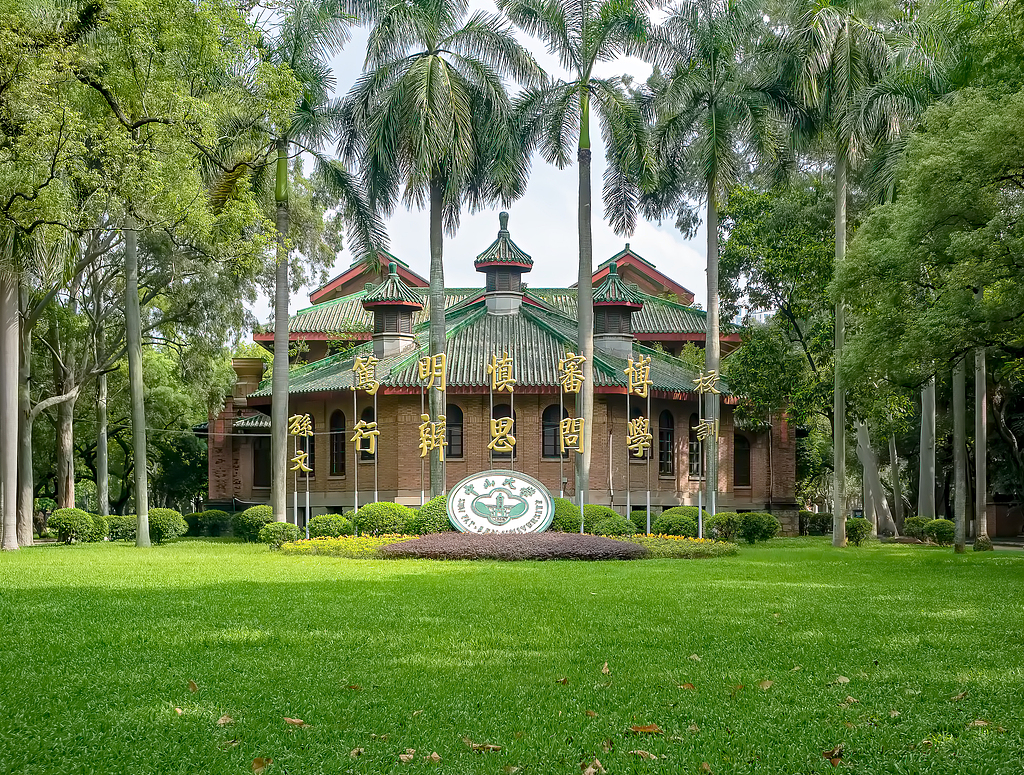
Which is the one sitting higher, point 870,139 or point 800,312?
point 870,139

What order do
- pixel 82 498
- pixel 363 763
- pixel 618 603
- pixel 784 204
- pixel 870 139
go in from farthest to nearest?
pixel 82 498, pixel 784 204, pixel 870 139, pixel 618 603, pixel 363 763

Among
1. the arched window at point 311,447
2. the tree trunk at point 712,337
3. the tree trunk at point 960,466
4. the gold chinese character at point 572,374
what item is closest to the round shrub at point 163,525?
the arched window at point 311,447

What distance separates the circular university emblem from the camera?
22.1 meters

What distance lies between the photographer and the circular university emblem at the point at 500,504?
872 inches

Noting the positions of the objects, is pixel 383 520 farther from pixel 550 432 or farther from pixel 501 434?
pixel 550 432

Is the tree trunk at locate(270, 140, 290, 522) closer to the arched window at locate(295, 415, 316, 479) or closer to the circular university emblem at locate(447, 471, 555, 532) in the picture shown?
the arched window at locate(295, 415, 316, 479)

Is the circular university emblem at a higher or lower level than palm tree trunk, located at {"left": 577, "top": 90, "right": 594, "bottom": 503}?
lower

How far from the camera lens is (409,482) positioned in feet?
103

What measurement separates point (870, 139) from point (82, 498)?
2303 inches

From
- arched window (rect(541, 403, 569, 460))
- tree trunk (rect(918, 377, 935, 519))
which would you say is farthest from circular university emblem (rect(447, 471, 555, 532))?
tree trunk (rect(918, 377, 935, 519))

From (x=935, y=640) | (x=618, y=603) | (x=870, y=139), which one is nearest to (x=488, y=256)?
(x=870, y=139)

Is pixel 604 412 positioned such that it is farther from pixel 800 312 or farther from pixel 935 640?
pixel 935 640

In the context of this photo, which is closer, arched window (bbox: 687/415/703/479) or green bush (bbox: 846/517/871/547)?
green bush (bbox: 846/517/871/547)

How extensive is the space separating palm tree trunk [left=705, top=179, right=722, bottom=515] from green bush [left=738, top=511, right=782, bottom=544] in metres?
0.99
